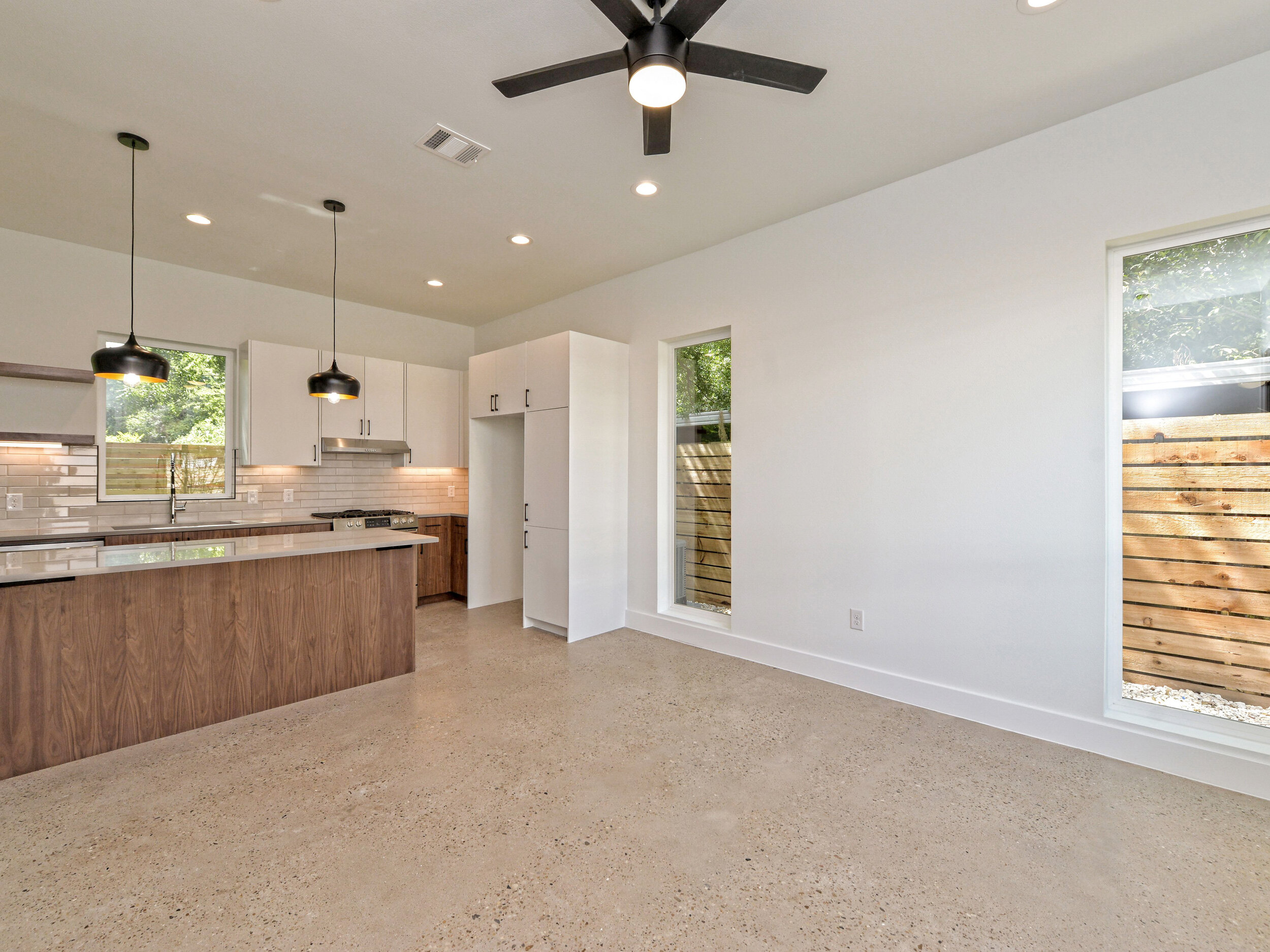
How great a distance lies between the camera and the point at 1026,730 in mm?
2799

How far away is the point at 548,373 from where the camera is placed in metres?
4.50

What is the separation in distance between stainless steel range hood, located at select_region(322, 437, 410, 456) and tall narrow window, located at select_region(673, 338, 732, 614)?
8.97 feet

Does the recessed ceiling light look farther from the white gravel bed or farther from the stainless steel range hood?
the stainless steel range hood

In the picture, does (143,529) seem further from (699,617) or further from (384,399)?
(699,617)

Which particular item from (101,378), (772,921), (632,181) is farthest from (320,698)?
(632,181)

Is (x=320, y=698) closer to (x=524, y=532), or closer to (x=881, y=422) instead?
(x=524, y=532)

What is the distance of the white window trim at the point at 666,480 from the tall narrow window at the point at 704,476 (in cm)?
3

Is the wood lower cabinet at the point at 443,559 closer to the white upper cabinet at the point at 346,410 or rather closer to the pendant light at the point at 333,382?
the white upper cabinet at the point at 346,410

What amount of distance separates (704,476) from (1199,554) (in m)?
2.74

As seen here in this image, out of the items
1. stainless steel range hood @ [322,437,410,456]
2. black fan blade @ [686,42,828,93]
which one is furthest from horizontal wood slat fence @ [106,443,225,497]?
black fan blade @ [686,42,828,93]

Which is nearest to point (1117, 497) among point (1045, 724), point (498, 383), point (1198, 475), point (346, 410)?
point (1198, 475)

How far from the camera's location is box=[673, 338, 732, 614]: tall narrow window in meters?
4.23

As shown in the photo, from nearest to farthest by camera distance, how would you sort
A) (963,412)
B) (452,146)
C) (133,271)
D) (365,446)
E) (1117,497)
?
(1117,497) < (452,146) < (963,412) < (133,271) < (365,446)

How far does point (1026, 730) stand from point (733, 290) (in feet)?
10.2
